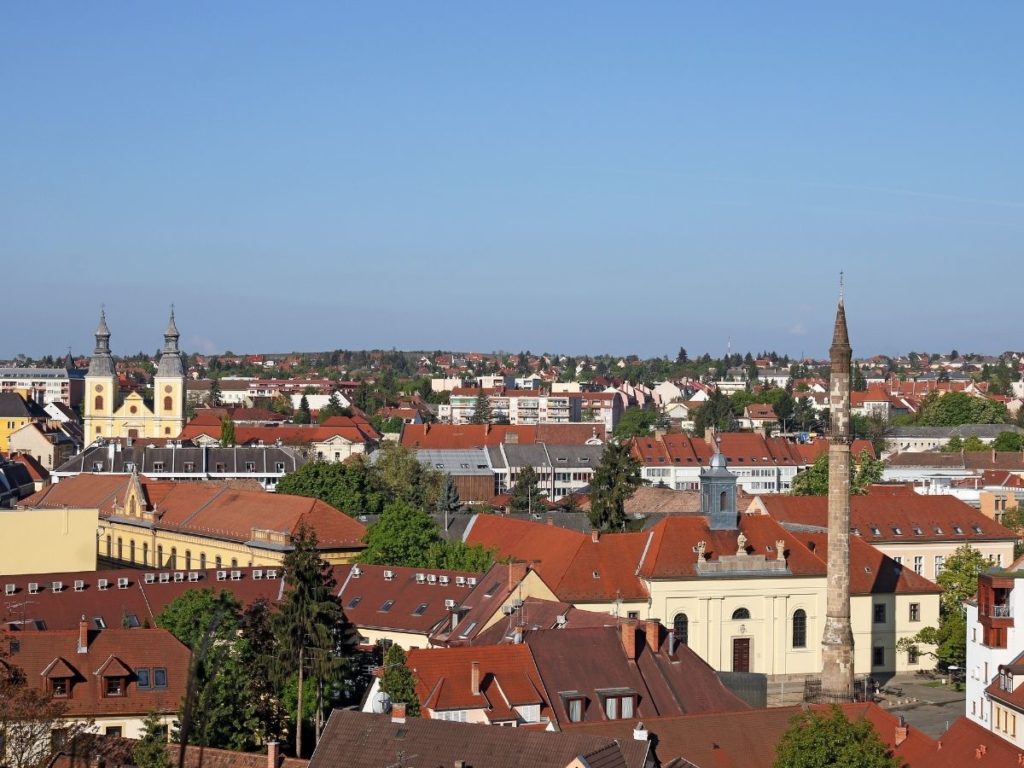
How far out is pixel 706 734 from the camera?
135 ft

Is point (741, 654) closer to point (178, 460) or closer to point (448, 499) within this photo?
point (448, 499)

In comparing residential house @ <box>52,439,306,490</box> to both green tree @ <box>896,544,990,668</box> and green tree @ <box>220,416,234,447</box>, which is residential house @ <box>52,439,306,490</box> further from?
green tree @ <box>896,544,990,668</box>

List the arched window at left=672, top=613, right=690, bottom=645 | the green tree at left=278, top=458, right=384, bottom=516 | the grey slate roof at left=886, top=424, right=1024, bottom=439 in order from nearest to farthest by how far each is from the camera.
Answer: the arched window at left=672, top=613, right=690, bottom=645 → the green tree at left=278, top=458, right=384, bottom=516 → the grey slate roof at left=886, top=424, right=1024, bottom=439

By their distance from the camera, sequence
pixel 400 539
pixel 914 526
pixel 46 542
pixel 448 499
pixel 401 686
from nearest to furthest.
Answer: pixel 401 686
pixel 400 539
pixel 46 542
pixel 914 526
pixel 448 499

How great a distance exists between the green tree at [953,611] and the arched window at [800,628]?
184 inches

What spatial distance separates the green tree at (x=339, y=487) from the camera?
9262cm

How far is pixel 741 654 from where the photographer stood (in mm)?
65062

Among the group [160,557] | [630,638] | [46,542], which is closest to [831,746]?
[630,638]

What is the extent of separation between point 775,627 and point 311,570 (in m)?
21.2

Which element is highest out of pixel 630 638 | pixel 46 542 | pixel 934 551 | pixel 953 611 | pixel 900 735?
pixel 630 638

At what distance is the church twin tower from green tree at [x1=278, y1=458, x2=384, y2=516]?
54.4 meters

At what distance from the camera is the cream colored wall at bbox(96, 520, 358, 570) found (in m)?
79.7

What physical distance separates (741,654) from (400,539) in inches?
617

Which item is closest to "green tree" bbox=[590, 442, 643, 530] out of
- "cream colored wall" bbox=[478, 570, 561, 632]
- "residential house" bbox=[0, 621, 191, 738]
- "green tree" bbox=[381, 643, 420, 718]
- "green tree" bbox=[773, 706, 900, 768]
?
"cream colored wall" bbox=[478, 570, 561, 632]
